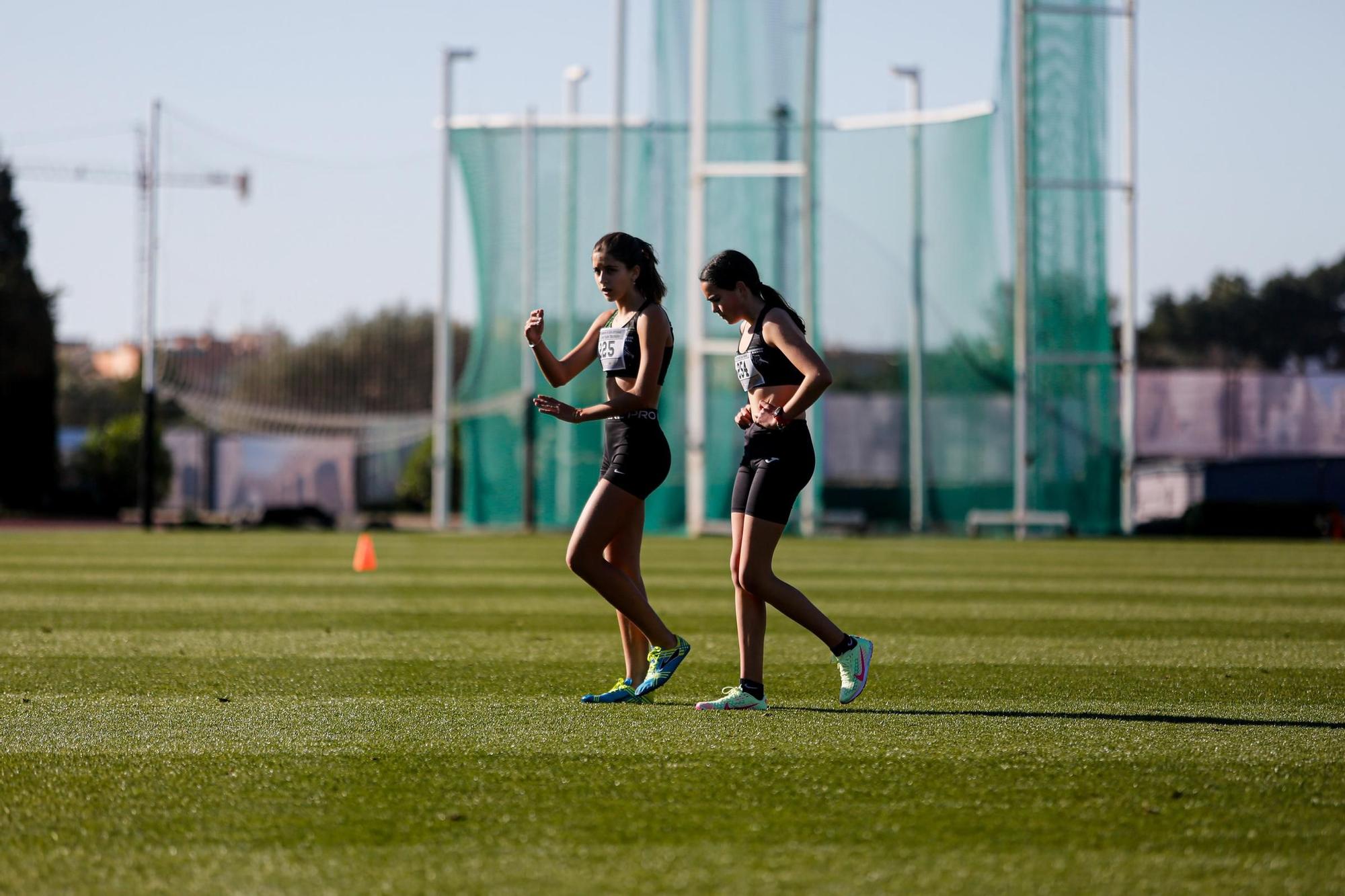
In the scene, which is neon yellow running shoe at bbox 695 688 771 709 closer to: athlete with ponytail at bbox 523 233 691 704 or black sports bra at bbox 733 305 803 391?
athlete with ponytail at bbox 523 233 691 704

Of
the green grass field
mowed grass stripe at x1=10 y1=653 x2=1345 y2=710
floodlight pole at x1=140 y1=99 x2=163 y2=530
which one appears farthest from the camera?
floodlight pole at x1=140 y1=99 x2=163 y2=530

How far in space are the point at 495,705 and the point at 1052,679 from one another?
261cm

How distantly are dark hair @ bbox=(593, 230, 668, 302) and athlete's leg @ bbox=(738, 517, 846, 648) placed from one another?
95cm

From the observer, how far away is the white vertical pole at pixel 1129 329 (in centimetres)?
2564

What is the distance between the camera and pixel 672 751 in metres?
5.01

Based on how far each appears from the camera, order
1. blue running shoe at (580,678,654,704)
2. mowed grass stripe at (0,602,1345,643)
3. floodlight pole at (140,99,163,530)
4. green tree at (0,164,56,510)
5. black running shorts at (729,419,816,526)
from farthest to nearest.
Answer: green tree at (0,164,56,510) → floodlight pole at (140,99,163,530) → mowed grass stripe at (0,602,1345,643) → blue running shoe at (580,678,654,704) → black running shorts at (729,419,816,526)

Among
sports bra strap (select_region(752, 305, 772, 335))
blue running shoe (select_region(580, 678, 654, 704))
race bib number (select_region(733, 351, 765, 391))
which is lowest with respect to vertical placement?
blue running shoe (select_region(580, 678, 654, 704))

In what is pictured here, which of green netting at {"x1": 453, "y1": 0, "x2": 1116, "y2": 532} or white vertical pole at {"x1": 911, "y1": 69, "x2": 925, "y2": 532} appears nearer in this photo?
green netting at {"x1": 453, "y1": 0, "x2": 1116, "y2": 532}

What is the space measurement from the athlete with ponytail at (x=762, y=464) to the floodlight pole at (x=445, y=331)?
916 inches

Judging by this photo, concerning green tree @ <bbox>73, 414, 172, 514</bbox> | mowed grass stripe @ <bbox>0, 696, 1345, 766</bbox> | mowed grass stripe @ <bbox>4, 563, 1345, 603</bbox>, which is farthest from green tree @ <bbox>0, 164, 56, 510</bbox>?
mowed grass stripe @ <bbox>0, 696, 1345, 766</bbox>

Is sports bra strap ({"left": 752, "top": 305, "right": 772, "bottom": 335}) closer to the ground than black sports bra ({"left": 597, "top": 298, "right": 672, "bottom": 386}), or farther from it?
farther from it

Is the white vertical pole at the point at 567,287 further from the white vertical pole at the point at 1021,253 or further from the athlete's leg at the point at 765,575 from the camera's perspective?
the athlete's leg at the point at 765,575

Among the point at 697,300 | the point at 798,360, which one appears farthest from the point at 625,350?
the point at 697,300

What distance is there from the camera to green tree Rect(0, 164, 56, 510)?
43250mm
